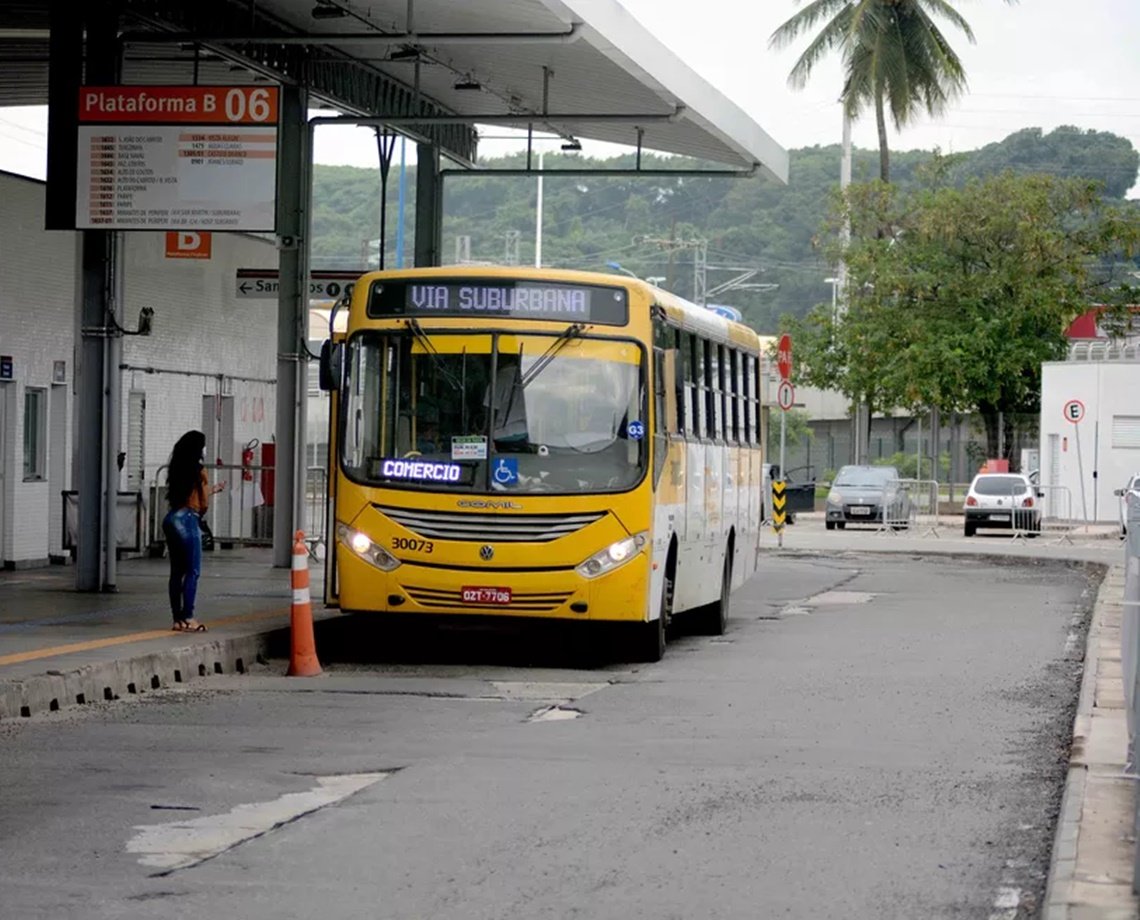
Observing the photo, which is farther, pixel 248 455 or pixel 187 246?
pixel 248 455

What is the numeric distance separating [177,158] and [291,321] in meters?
6.11

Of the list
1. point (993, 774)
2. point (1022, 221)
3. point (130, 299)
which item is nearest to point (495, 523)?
point (993, 774)

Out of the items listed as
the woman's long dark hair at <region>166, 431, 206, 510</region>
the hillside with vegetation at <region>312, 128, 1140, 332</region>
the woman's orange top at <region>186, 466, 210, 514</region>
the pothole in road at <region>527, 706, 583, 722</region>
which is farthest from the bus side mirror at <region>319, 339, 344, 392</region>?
the hillside with vegetation at <region>312, 128, 1140, 332</region>

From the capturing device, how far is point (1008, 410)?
2456 inches

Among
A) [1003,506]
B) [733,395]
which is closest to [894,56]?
[1003,506]

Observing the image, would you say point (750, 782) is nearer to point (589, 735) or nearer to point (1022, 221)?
point (589, 735)

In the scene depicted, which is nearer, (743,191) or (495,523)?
(495,523)

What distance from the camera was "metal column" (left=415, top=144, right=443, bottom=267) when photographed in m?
30.4

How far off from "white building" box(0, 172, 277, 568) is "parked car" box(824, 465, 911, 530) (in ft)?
65.7

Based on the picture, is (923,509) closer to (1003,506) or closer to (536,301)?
(1003,506)

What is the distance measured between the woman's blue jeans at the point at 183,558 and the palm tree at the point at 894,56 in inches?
1804

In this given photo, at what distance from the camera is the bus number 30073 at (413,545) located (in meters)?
16.8

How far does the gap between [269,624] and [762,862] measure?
999 cm

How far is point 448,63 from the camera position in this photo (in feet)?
86.5
